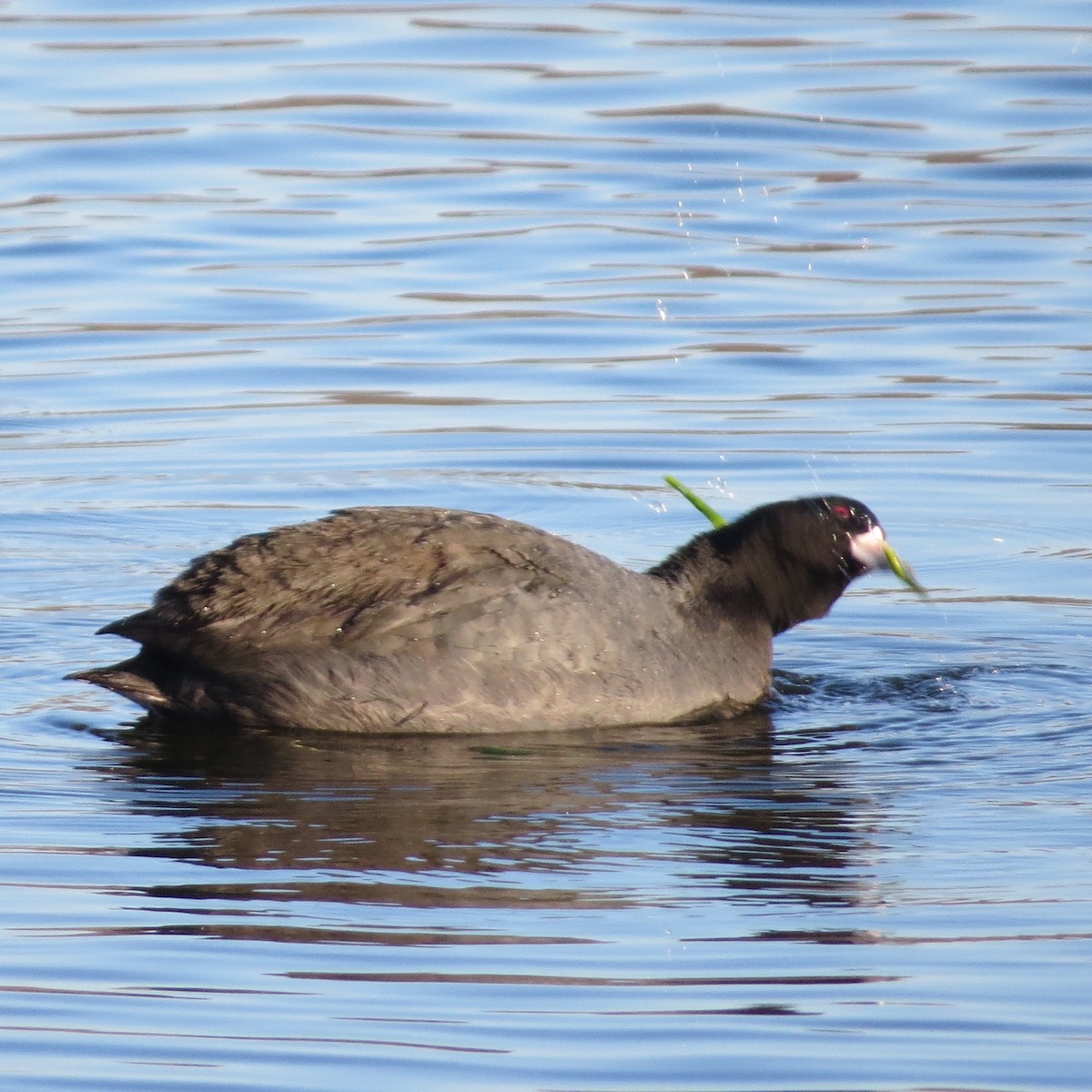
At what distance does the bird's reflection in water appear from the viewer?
627 cm

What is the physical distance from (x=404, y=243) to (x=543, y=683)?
887 centimetres

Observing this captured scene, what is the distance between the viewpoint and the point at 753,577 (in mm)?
8703

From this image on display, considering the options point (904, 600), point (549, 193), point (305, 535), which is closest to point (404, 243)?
point (549, 193)

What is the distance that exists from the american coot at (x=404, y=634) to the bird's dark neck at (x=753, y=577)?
0.38m

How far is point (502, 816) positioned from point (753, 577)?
2050 millimetres

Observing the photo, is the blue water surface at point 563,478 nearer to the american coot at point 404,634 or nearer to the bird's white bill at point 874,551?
the american coot at point 404,634

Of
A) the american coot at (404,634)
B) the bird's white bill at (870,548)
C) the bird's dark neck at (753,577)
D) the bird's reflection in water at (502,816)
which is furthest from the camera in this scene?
the bird's white bill at (870,548)

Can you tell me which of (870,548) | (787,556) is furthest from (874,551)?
(787,556)

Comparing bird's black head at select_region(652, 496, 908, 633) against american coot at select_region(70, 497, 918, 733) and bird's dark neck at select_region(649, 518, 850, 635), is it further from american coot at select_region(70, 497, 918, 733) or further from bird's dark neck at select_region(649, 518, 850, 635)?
american coot at select_region(70, 497, 918, 733)

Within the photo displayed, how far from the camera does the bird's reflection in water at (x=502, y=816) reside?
6270 millimetres

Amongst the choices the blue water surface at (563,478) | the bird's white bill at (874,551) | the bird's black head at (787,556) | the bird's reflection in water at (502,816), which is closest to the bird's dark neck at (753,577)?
the bird's black head at (787,556)

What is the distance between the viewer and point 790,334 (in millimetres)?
14227

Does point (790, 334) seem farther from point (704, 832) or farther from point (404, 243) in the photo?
point (704, 832)

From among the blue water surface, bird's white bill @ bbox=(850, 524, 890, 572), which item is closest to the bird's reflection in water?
the blue water surface
